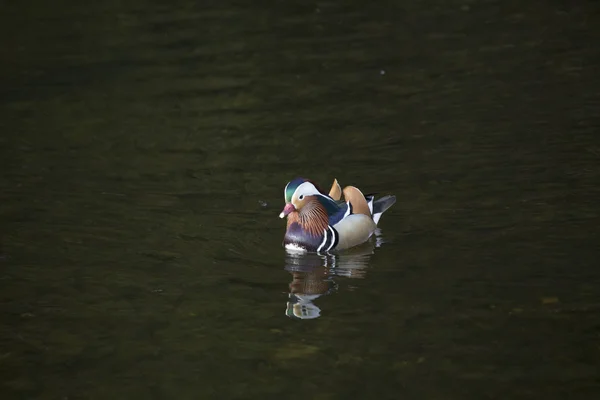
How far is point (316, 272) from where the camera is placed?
10695 millimetres

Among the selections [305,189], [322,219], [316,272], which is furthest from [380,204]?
[316,272]

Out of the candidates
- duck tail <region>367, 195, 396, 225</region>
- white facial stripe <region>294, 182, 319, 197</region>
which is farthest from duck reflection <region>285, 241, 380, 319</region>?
white facial stripe <region>294, 182, 319, 197</region>

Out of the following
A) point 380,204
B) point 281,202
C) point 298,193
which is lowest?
point 298,193

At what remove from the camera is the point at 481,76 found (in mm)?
16672

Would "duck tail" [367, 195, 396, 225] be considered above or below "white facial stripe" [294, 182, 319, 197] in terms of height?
above

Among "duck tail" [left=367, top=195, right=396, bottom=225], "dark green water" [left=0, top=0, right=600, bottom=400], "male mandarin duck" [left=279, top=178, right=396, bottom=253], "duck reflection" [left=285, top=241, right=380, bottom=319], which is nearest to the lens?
"dark green water" [left=0, top=0, right=600, bottom=400]

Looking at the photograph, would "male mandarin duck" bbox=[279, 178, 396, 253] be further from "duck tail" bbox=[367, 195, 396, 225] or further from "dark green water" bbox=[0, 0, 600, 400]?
"dark green water" bbox=[0, 0, 600, 400]

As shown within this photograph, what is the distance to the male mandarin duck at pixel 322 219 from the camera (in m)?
11.1

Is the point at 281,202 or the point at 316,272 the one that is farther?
the point at 281,202

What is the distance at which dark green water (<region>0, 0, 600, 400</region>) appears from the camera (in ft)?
28.6

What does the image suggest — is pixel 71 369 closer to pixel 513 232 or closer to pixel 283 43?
pixel 513 232

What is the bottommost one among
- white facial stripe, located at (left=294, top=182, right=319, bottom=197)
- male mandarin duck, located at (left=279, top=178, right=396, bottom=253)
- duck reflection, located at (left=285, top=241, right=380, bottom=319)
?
duck reflection, located at (left=285, top=241, right=380, bottom=319)

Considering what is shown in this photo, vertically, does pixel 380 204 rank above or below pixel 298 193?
above

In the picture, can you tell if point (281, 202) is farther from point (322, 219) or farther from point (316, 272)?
point (316, 272)
